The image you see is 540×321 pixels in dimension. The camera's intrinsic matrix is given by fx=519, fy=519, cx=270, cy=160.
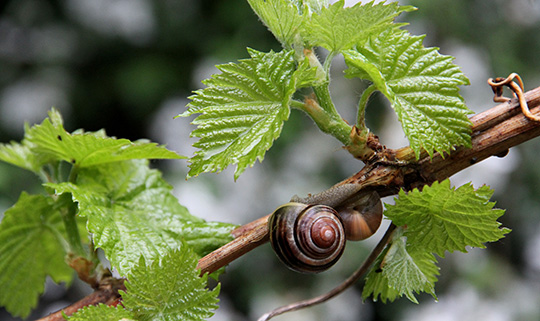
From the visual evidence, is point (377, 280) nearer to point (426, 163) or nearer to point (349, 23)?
point (426, 163)

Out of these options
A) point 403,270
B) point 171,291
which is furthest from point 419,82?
point 171,291

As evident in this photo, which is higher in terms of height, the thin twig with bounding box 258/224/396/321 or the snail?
the snail

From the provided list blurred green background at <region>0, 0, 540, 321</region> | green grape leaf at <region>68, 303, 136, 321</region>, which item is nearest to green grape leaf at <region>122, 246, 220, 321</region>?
green grape leaf at <region>68, 303, 136, 321</region>

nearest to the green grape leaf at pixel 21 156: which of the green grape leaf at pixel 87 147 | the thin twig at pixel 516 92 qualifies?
the green grape leaf at pixel 87 147

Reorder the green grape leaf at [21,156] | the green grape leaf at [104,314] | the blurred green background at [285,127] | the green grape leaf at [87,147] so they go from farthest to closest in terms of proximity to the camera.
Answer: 1. the blurred green background at [285,127]
2. the green grape leaf at [21,156]
3. the green grape leaf at [87,147]
4. the green grape leaf at [104,314]

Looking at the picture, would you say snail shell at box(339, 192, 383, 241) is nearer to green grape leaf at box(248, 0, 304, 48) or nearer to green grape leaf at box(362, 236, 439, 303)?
green grape leaf at box(362, 236, 439, 303)

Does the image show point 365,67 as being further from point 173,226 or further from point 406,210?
point 173,226

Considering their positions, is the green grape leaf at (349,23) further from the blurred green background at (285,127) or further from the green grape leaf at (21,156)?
the blurred green background at (285,127)

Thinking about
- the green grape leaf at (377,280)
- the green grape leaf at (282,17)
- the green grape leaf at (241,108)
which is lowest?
the green grape leaf at (377,280)
